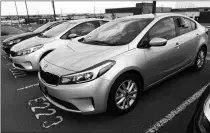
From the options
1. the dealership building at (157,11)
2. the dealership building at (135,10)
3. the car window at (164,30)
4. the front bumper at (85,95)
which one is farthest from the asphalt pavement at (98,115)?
the dealership building at (135,10)

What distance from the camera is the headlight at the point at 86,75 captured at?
6.75ft

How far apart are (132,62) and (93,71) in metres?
0.62

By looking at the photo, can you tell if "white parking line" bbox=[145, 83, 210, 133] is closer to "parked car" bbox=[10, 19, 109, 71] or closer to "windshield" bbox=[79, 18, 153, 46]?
"windshield" bbox=[79, 18, 153, 46]

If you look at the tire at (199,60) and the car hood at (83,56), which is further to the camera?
the tire at (199,60)

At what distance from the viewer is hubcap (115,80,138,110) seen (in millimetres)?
2312

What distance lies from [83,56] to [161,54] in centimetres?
133

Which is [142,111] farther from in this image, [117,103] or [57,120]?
[57,120]

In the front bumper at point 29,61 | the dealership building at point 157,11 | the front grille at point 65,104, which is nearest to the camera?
the front grille at point 65,104

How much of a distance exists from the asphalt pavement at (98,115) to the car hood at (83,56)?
0.82 meters

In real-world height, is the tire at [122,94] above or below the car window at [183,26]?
below

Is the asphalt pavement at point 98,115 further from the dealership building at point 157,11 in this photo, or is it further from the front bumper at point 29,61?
the dealership building at point 157,11

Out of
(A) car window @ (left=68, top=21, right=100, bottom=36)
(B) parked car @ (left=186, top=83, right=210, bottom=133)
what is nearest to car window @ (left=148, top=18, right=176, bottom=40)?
(B) parked car @ (left=186, top=83, right=210, bottom=133)

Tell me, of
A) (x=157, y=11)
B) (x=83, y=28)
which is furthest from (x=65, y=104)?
(x=157, y=11)

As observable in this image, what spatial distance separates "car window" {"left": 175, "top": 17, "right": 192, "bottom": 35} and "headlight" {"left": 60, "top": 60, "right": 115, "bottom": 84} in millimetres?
2010
